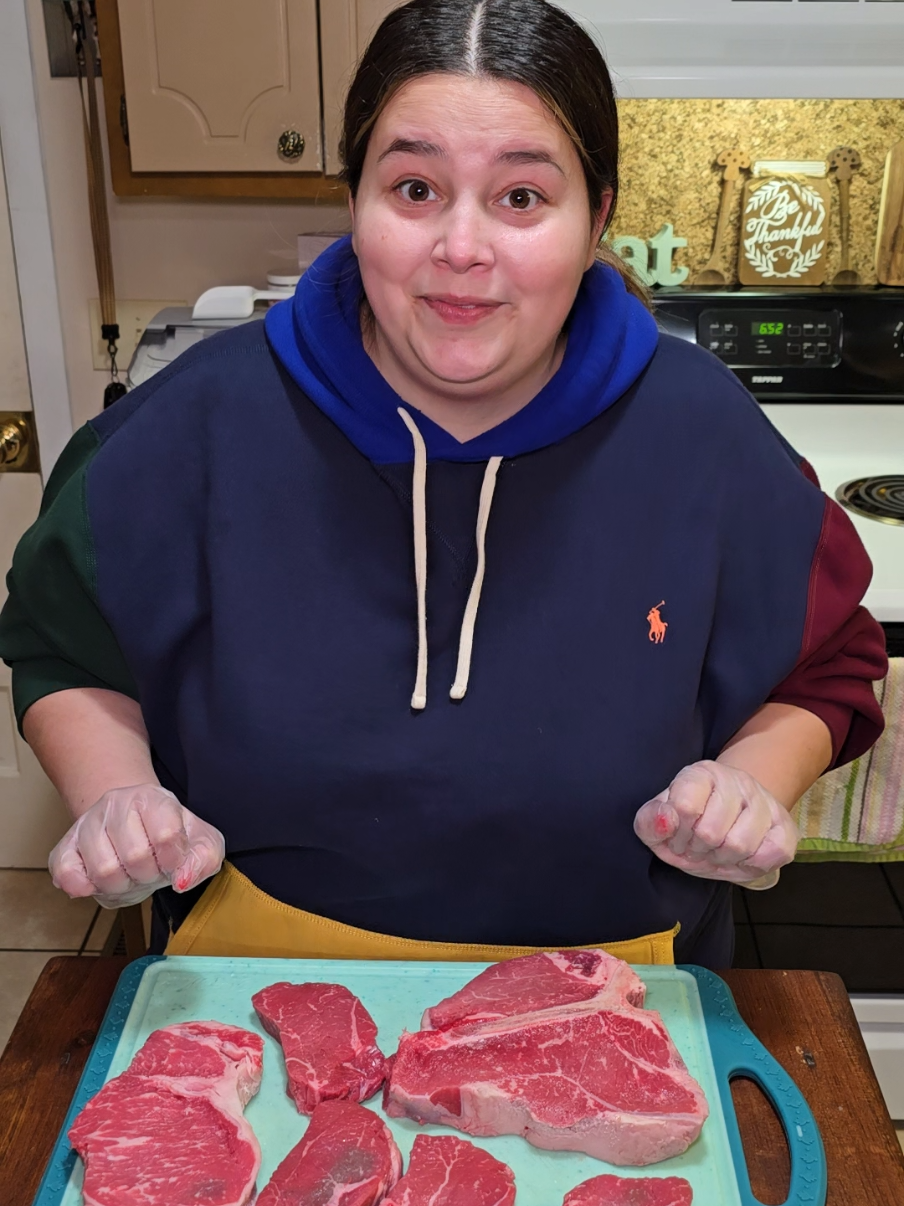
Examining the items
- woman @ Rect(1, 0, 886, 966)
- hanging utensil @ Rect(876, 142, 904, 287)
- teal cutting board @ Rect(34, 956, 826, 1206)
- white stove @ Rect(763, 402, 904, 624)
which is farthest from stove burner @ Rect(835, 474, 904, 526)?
teal cutting board @ Rect(34, 956, 826, 1206)

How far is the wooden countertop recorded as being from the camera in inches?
33.3

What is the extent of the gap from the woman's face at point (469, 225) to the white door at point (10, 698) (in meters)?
1.54

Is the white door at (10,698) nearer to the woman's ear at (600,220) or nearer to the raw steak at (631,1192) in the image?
the woman's ear at (600,220)

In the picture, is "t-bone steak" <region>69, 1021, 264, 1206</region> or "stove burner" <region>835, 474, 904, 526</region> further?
"stove burner" <region>835, 474, 904, 526</region>

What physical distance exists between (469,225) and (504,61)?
14cm

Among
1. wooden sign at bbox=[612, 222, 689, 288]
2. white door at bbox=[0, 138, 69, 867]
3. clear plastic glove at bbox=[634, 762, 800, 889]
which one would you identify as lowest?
white door at bbox=[0, 138, 69, 867]

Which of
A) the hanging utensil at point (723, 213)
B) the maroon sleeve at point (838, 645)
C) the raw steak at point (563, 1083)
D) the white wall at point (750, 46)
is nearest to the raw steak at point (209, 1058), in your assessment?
the raw steak at point (563, 1083)

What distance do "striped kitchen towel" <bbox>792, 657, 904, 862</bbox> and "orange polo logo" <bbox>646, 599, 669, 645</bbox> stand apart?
67 centimetres

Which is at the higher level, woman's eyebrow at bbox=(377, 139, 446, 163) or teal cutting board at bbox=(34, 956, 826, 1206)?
woman's eyebrow at bbox=(377, 139, 446, 163)

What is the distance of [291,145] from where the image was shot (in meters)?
2.00

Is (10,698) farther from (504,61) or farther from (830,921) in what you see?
(504,61)

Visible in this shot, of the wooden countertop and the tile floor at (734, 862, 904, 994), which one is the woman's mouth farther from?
the tile floor at (734, 862, 904, 994)

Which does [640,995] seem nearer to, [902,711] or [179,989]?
[179,989]

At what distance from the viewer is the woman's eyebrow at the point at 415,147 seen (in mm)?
952
